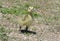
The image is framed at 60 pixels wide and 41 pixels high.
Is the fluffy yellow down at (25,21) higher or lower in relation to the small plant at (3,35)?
higher

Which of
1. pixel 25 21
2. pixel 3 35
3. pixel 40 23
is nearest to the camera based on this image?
pixel 3 35

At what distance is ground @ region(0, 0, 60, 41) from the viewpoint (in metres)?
9.82

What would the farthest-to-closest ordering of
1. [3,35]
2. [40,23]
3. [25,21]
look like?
1. [40,23]
2. [25,21]
3. [3,35]

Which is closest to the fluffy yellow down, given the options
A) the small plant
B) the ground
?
the ground

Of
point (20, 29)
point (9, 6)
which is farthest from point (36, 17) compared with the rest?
point (20, 29)

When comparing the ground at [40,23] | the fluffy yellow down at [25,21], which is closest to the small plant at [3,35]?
the ground at [40,23]

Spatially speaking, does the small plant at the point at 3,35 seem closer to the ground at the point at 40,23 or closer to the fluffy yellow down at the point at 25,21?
Answer: the ground at the point at 40,23

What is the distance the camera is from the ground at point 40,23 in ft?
32.2

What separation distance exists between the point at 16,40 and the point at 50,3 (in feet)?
25.9

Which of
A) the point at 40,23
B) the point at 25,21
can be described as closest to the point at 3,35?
the point at 25,21

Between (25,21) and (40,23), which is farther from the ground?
(25,21)

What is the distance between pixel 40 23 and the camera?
40.1ft

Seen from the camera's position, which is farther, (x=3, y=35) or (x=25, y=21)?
(x=25, y=21)

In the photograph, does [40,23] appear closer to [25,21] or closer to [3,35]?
[25,21]
